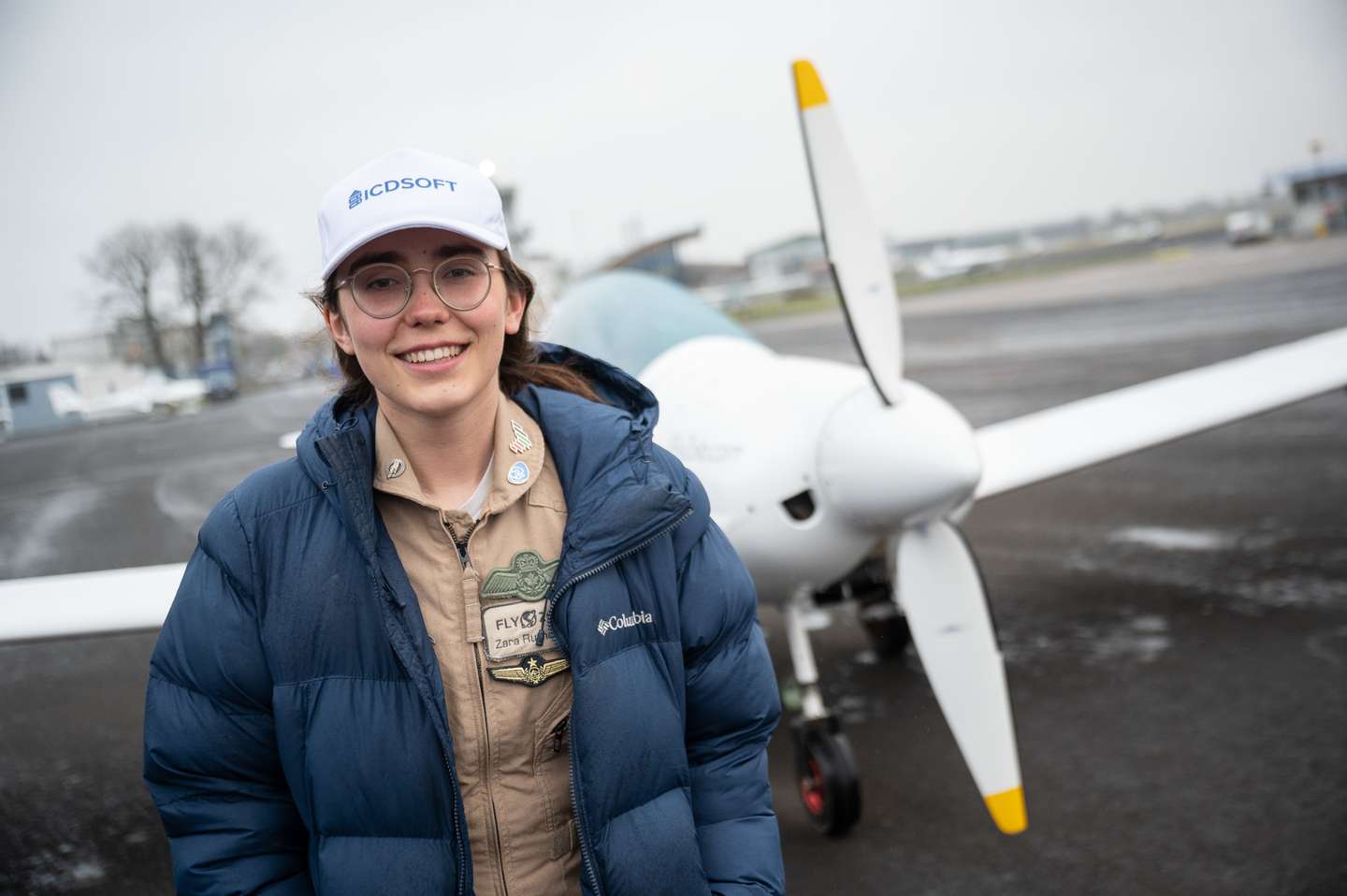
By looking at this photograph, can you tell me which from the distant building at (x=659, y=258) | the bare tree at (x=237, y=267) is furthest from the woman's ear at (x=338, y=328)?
the bare tree at (x=237, y=267)

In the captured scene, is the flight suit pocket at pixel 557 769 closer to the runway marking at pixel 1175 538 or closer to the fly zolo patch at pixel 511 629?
the fly zolo patch at pixel 511 629

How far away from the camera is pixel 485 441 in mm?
1351

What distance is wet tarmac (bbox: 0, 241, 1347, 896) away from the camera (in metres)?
3.14

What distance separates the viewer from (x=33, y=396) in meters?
8.83

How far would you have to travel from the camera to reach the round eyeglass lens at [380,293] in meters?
1.22

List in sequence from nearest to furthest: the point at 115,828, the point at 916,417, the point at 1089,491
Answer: the point at 916,417 → the point at 115,828 → the point at 1089,491

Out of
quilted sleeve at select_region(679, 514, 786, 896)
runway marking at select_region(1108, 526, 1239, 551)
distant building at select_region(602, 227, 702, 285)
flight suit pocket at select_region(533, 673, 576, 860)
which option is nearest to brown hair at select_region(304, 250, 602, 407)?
quilted sleeve at select_region(679, 514, 786, 896)

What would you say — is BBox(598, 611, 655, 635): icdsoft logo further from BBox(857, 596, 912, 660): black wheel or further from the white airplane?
BBox(857, 596, 912, 660): black wheel

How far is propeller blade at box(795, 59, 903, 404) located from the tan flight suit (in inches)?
73.9

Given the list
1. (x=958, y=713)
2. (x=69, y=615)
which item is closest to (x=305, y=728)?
(x=958, y=713)

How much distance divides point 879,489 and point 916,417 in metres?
0.24

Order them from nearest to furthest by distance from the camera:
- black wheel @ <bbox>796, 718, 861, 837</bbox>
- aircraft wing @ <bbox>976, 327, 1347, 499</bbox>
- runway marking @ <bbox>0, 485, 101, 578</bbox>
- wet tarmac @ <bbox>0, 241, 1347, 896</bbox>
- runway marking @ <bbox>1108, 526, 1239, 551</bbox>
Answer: wet tarmac @ <bbox>0, 241, 1347, 896</bbox> < black wheel @ <bbox>796, 718, 861, 837</bbox> < aircraft wing @ <bbox>976, 327, 1347, 499</bbox> < runway marking @ <bbox>1108, 526, 1239, 551</bbox> < runway marking @ <bbox>0, 485, 101, 578</bbox>

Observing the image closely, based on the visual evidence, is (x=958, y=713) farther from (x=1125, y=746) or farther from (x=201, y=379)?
(x=201, y=379)

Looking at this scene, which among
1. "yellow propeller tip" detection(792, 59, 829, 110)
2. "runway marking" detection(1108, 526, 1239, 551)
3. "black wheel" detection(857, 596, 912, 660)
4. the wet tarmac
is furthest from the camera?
"runway marking" detection(1108, 526, 1239, 551)
